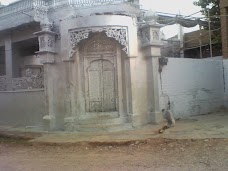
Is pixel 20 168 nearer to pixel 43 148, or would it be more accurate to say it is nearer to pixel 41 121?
pixel 43 148

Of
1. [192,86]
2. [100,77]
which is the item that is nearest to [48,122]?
[100,77]

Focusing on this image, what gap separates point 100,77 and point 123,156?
4022mm

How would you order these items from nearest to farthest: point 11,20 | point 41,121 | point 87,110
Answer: point 87,110, point 41,121, point 11,20

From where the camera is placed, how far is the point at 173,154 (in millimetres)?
6660

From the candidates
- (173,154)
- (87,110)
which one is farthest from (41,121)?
(173,154)

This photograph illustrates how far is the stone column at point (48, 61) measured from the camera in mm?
10239

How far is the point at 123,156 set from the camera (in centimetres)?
679

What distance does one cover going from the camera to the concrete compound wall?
11.0m

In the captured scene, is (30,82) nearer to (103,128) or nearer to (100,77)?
(100,77)

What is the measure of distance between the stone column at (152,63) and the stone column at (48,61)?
3.20 m

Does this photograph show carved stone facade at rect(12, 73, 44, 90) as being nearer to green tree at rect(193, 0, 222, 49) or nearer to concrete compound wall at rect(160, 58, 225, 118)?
concrete compound wall at rect(160, 58, 225, 118)

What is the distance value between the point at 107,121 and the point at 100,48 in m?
2.54

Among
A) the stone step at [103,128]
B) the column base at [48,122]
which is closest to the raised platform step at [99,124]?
the stone step at [103,128]

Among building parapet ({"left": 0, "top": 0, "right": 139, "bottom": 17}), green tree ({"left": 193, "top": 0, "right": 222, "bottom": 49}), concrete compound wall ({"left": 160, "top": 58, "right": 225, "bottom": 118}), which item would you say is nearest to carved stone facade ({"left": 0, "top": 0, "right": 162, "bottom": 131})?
concrete compound wall ({"left": 160, "top": 58, "right": 225, "bottom": 118})
